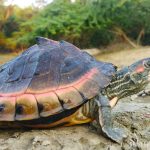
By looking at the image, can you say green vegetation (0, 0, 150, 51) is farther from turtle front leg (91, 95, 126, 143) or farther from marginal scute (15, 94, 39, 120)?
marginal scute (15, 94, 39, 120)

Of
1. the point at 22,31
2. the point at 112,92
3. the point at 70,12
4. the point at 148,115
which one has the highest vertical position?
the point at 112,92

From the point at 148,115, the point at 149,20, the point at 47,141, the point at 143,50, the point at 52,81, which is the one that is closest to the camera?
the point at 47,141

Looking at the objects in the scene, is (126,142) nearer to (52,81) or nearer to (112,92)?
(112,92)

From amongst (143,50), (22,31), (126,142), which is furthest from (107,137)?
(22,31)

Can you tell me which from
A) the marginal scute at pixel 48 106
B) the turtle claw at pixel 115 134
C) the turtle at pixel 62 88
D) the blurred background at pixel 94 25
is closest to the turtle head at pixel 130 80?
the turtle at pixel 62 88

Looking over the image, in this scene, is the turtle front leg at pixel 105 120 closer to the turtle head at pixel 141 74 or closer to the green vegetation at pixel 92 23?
the turtle head at pixel 141 74

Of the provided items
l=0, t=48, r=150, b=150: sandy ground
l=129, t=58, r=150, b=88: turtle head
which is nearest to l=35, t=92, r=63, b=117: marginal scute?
l=0, t=48, r=150, b=150: sandy ground
